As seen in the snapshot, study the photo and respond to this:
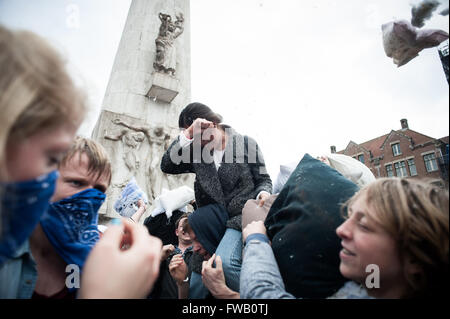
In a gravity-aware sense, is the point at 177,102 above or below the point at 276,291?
above

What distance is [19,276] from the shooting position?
96cm

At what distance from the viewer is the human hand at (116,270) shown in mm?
625

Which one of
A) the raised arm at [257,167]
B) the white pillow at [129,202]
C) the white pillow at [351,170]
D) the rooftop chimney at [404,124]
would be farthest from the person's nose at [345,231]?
the rooftop chimney at [404,124]

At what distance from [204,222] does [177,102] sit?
12.6ft

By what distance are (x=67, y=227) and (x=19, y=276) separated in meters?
0.23

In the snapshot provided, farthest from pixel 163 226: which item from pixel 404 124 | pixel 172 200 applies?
pixel 404 124

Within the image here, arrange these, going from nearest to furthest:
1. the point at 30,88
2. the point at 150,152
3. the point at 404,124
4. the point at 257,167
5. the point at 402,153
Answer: the point at 30,88
the point at 257,167
the point at 150,152
the point at 402,153
the point at 404,124

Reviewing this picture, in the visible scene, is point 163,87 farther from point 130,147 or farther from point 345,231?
point 345,231

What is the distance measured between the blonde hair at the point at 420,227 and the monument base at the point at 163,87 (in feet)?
14.2

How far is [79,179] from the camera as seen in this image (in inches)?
47.6

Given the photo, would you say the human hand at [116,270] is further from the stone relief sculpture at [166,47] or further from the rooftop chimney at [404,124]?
the rooftop chimney at [404,124]

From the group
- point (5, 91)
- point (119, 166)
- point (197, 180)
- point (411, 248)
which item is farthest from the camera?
point (119, 166)
